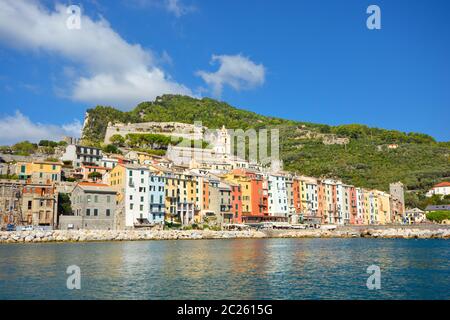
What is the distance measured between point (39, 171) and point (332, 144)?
98.4 meters

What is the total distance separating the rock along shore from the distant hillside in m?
34.9

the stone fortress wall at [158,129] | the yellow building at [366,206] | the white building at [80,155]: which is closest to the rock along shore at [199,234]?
the yellow building at [366,206]

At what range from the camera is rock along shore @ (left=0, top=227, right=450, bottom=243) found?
51053 millimetres

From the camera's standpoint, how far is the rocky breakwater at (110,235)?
50281mm

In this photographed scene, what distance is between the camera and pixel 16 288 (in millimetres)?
20906

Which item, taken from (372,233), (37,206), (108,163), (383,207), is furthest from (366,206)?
(37,206)

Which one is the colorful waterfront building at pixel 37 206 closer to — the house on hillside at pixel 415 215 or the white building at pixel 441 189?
the house on hillside at pixel 415 215

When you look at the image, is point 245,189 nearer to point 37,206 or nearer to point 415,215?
point 37,206

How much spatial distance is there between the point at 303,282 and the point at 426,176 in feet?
325

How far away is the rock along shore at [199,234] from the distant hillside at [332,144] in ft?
114

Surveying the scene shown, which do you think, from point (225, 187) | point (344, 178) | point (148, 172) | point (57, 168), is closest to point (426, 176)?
point (344, 178)

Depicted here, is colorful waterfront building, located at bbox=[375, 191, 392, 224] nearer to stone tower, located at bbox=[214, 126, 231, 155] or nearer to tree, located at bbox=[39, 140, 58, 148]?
stone tower, located at bbox=[214, 126, 231, 155]
